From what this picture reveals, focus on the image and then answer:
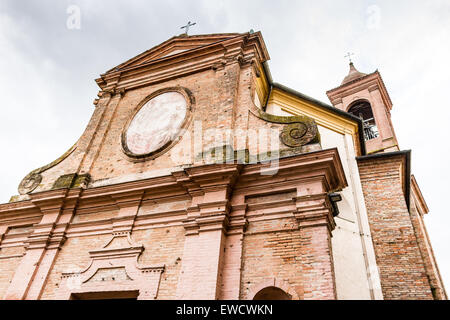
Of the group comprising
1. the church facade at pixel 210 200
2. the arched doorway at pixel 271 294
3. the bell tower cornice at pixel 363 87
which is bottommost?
the arched doorway at pixel 271 294

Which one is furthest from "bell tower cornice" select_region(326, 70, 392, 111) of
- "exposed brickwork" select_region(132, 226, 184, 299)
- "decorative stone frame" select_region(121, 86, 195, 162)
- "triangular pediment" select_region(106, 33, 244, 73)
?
"exposed brickwork" select_region(132, 226, 184, 299)

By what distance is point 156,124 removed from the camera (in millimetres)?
8930

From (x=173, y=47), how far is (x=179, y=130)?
12.3 ft

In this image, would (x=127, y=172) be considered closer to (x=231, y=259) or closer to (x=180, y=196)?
(x=180, y=196)

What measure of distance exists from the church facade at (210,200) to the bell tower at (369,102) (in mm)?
5582

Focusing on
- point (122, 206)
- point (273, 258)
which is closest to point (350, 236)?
point (273, 258)

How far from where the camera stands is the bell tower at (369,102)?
52.9 feet

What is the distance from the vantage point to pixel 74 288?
668cm

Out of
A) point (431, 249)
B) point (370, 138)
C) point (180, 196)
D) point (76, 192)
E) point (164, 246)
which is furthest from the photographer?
point (370, 138)

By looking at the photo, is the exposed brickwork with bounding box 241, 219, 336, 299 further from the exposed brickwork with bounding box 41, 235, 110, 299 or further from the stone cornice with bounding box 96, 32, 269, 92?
the stone cornice with bounding box 96, 32, 269, 92

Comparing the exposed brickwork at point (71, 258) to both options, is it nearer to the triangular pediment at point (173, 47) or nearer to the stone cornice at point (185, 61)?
the stone cornice at point (185, 61)

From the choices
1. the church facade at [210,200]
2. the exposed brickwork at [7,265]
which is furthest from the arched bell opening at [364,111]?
the exposed brickwork at [7,265]

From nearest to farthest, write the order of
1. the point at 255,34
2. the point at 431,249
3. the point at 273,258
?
the point at 273,258 → the point at 255,34 → the point at 431,249
